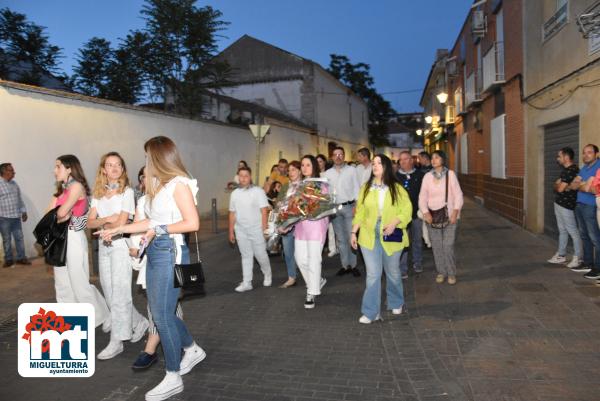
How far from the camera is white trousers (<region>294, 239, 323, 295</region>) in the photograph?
6238mm

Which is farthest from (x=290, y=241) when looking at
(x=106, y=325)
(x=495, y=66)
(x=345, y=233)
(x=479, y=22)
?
(x=479, y=22)

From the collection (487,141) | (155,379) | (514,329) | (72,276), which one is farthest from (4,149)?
(487,141)

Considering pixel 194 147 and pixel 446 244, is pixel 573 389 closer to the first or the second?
pixel 446 244

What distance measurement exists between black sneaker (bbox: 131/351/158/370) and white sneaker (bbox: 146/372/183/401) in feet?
1.90

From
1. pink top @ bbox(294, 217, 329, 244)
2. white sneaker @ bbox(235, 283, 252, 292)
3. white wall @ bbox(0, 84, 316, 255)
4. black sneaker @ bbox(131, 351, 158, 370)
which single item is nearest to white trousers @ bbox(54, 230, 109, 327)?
black sneaker @ bbox(131, 351, 158, 370)

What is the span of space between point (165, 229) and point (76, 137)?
8.66 m

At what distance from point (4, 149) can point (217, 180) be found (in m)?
9.36

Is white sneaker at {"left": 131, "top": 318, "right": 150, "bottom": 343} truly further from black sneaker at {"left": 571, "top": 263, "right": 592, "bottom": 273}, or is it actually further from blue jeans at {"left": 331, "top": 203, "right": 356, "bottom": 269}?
black sneaker at {"left": 571, "top": 263, "right": 592, "bottom": 273}

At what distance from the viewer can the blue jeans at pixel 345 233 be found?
7.96 metres

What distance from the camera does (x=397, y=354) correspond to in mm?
4633

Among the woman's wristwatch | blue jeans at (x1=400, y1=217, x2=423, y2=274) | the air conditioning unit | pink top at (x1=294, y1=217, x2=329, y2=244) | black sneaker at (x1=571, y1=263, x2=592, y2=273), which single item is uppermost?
the air conditioning unit

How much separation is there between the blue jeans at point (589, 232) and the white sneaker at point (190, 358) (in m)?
5.56

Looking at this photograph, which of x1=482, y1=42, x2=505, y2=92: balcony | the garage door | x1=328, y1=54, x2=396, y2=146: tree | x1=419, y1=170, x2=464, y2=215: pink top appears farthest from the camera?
x1=328, y1=54, x2=396, y2=146: tree

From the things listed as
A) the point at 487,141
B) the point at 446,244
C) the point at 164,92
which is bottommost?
the point at 446,244
